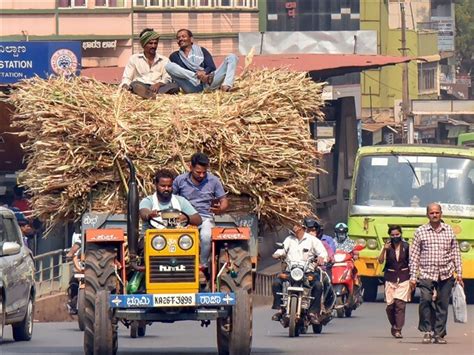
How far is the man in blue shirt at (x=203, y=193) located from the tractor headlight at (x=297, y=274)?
234 inches

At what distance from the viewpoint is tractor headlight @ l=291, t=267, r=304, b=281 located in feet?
63.5

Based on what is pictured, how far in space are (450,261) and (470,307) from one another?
8803 millimetres

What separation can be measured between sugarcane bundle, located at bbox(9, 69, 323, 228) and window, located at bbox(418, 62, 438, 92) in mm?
66486

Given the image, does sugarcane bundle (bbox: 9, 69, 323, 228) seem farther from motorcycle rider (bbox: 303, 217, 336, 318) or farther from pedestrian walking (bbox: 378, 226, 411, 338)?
motorcycle rider (bbox: 303, 217, 336, 318)

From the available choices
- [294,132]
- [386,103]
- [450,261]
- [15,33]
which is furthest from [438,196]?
[386,103]

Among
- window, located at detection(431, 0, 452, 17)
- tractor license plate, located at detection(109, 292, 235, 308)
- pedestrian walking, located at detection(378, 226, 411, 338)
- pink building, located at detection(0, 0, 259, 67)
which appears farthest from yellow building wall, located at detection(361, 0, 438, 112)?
tractor license plate, located at detection(109, 292, 235, 308)

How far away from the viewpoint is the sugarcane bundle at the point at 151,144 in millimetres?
14125

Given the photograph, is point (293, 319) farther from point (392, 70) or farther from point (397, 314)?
point (392, 70)

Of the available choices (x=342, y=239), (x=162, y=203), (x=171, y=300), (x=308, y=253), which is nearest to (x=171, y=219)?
(x=162, y=203)

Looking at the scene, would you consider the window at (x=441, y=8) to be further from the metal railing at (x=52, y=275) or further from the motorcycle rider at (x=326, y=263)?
the motorcycle rider at (x=326, y=263)

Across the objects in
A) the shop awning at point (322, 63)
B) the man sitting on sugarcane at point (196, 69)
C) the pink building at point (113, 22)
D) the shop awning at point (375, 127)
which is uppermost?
the pink building at point (113, 22)

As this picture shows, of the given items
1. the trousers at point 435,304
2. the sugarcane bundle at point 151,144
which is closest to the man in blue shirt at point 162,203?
the sugarcane bundle at point 151,144

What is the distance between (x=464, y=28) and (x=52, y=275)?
7365cm

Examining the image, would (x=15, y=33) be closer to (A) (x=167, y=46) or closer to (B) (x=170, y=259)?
(A) (x=167, y=46)
